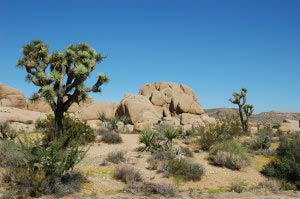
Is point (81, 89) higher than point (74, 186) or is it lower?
higher

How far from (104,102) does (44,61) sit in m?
27.8

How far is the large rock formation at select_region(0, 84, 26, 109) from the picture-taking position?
39938 mm

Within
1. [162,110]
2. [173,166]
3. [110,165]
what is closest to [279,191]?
[173,166]

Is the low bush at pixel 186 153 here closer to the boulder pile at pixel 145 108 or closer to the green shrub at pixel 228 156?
the green shrub at pixel 228 156

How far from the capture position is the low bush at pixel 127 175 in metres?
13.2

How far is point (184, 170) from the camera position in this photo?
563 inches

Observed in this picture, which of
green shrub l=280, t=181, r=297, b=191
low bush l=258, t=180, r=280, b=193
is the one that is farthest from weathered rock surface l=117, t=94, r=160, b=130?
green shrub l=280, t=181, r=297, b=191

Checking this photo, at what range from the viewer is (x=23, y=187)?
A: 10.7 metres

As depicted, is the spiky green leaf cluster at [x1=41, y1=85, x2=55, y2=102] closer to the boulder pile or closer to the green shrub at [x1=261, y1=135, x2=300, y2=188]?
the green shrub at [x1=261, y1=135, x2=300, y2=188]

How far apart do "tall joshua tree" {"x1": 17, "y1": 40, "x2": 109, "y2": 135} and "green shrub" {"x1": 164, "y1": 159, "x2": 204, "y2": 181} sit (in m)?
5.42

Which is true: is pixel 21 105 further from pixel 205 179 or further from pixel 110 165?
pixel 205 179

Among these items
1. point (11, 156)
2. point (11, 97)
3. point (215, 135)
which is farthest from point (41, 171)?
point (11, 97)

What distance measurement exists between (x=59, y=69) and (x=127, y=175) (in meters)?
6.38

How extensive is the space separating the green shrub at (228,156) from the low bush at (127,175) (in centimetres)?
466
